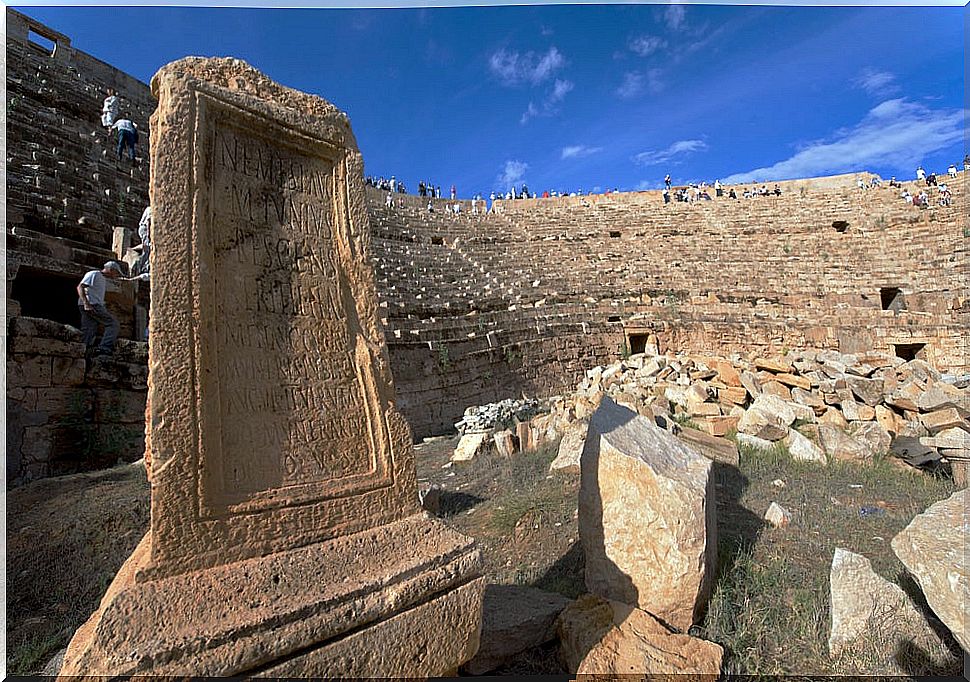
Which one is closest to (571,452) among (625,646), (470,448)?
(470,448)

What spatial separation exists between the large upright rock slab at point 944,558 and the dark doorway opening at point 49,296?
9.84 metres

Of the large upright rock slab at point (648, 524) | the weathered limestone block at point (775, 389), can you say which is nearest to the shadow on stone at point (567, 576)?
the large upright rock slab at point (648, 524)

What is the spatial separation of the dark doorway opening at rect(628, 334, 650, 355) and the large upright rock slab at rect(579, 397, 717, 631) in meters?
11.6

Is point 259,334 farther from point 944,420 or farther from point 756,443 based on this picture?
point 944,420

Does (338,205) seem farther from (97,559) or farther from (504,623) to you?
(97,559)

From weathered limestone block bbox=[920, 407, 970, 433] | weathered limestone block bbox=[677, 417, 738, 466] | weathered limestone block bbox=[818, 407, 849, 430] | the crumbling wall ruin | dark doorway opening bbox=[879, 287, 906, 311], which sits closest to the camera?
weathered limestone block bbox=[677, 417, 738, 466]

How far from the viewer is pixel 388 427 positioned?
8.22 feet

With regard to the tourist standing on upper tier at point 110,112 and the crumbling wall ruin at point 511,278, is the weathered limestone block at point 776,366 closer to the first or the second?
the crumbling wall ruin at point 511,278

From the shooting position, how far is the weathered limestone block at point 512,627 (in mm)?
2529

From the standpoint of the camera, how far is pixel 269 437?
220 cm

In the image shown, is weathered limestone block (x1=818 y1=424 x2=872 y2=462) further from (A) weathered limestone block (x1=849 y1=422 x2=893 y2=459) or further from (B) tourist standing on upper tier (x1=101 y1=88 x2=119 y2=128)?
(B) tourist standing on upper tier (x1=101 y1=88 x2=119 y2=128)

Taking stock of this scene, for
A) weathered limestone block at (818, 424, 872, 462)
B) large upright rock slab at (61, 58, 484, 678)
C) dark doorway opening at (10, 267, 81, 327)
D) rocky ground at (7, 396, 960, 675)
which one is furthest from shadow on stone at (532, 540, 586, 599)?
dark doorway opening at (10, 267, 81, 327)

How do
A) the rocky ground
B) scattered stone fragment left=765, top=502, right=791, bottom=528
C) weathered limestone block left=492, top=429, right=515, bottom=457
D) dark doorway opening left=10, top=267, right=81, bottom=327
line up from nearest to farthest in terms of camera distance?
the rocky ground
scattered stone fragment left=765, top=502, right=791, bottom=528
weathered limestone block left=492, top=429, right=515, bottom=457
dark doorway opening left=10, top=267, right=81, bottom=327

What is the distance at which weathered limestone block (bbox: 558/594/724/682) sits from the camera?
88.5 inches
